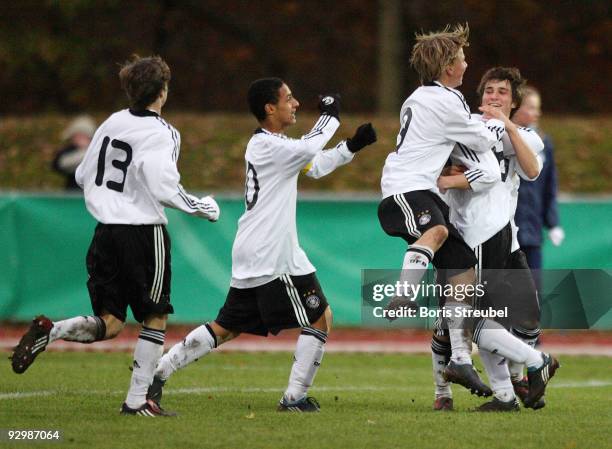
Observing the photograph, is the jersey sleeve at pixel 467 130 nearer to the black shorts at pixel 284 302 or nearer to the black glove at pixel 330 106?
the black glove at pixel 330 106

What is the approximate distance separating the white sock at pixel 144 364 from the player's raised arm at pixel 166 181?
807 mm

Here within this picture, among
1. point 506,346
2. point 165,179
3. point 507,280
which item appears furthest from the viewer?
point 507,280

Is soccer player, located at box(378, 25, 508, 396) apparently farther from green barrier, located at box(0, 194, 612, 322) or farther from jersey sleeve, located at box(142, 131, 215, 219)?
green barrier, located at box(0, 194, 612, 322)

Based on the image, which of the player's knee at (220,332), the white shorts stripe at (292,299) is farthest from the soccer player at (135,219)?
the white shorts stripe at (292,299)

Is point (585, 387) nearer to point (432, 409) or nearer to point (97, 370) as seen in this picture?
point (432, 409)

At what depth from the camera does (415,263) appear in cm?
800

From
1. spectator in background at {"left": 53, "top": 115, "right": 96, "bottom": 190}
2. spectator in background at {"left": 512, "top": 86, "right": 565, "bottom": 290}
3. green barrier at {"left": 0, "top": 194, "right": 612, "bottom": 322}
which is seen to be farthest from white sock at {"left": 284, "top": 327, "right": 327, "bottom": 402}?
spectator in background at {"left": 53, "top": 115, "right": 96, "bottom": 190}

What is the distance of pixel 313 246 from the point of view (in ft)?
48.1

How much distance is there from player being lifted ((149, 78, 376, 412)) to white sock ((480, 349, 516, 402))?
105cm

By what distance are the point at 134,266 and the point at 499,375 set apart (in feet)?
8.02

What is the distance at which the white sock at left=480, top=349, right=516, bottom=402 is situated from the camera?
27.5 feet

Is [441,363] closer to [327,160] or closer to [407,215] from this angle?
[407,215]

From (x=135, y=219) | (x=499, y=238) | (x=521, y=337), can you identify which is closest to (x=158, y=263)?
(x=135, y=219)

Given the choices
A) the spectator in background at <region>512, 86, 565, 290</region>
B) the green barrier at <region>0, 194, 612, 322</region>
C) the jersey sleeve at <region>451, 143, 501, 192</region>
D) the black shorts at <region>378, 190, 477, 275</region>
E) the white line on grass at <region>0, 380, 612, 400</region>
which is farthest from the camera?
the green barrier at <region>0, 194, 612, 322</region>
